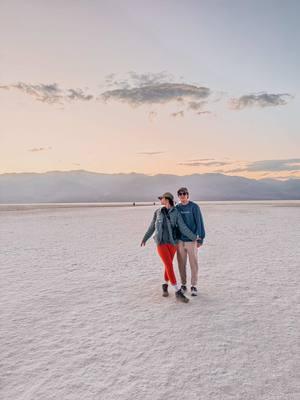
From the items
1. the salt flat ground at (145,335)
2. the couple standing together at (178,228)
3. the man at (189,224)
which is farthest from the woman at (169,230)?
the salt flat ground at (145,335)

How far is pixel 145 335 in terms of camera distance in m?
5.37

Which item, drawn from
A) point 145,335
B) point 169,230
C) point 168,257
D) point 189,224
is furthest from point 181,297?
point 145,335

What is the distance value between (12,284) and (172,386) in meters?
6.17

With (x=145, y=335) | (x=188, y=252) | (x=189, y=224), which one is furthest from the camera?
(x=188, y=252)

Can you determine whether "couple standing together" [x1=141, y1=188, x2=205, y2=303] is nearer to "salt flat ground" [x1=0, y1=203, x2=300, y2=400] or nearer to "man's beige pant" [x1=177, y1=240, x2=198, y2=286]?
"man's beige pant" [x1=177, y1=240, x2=198, y2=286]

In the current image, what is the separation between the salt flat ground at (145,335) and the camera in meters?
3.97

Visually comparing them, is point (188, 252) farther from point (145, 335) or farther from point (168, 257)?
point (145, 335)

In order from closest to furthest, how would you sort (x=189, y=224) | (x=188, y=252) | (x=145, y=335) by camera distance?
(x=145, y=335)
(x=189, y=224)
(x=188, y=252)

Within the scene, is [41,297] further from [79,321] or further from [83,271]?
[83,271]

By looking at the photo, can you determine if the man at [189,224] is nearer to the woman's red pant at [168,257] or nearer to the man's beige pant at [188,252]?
the man's beige pant at [188,252]

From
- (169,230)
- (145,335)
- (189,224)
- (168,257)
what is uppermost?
(189,224)

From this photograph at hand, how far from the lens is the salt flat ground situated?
3.97 metres

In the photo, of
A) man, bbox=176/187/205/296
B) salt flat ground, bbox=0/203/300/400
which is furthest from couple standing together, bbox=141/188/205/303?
salt flat ground, bbox=0/203/300/400

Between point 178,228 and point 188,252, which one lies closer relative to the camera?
point 178,228
